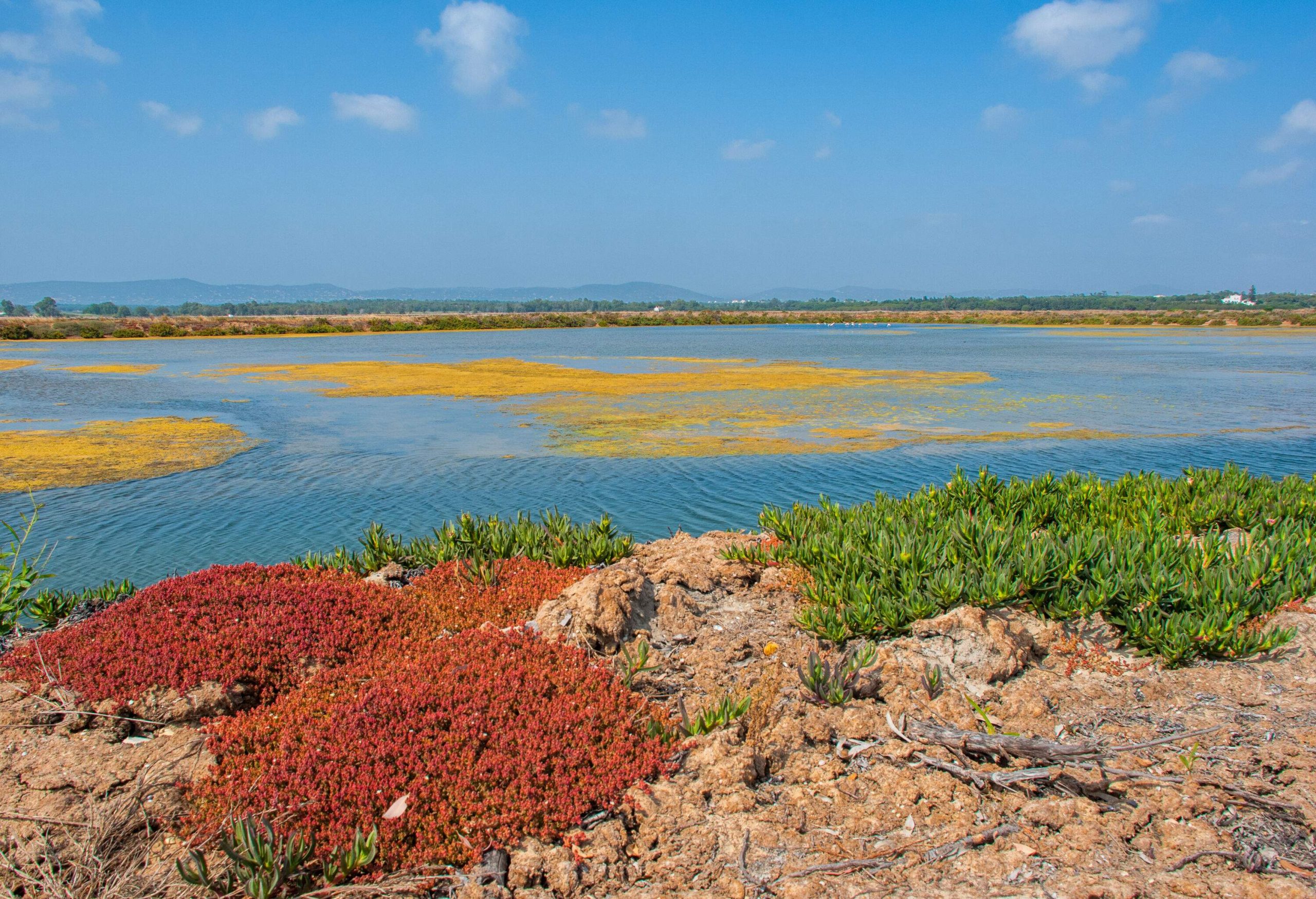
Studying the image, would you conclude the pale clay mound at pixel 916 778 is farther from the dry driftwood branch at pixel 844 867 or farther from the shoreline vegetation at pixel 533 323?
the shoreline vegetation at pixel 533 323

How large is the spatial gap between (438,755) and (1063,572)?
192 inches

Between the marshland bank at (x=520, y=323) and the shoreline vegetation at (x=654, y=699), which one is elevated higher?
the marshland bank at (x=520, y=323)

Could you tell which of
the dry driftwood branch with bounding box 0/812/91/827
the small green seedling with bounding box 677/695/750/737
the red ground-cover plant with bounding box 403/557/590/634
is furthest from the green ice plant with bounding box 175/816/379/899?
the red ground-cover plant with bounding box 403/557/590/634

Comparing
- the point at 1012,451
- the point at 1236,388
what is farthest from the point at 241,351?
the point at 1236,388

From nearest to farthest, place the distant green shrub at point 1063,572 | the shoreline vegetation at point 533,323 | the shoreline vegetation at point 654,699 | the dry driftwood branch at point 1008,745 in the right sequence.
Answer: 1. the shoreline vegetation at point 654,699
2. the dry driftwood branch at point 1008,745
3. the distant green shrub at point 1063,572
4. the shoreline vegetation at point 533,323

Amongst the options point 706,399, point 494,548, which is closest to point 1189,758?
point 494,548

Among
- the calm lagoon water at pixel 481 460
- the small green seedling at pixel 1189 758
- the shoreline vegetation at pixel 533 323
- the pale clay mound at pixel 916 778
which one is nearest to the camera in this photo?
the pale clay mound at pixel 916 778

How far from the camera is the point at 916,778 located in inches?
171

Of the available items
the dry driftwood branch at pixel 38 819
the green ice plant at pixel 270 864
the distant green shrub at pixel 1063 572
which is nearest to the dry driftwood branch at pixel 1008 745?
the distant green shrub at pixel 1063 572

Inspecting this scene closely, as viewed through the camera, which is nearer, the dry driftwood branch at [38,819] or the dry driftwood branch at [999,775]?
the dry driftwood branch at [38,819]

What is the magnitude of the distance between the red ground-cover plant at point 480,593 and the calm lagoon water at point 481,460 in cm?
421

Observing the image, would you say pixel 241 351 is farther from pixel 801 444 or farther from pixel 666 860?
pixel 666 860

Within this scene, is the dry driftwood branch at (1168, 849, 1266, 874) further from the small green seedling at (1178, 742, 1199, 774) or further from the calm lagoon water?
the calm lagoon water

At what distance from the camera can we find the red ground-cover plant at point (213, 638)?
5008mm
